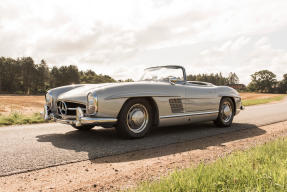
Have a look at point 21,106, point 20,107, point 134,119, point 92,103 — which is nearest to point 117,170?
point 92,103

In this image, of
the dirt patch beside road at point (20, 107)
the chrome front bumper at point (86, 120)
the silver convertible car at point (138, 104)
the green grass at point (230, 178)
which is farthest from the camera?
the dirt patch beside road at point (20, 107)

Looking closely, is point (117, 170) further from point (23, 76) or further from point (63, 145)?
point (23, 76)

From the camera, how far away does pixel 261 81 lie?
103 metres

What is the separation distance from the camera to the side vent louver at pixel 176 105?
4699mm

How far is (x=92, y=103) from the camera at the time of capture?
12.5ft

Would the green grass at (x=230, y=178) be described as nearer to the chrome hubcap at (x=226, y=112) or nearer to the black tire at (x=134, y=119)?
the black tire at (x=134, y=119)

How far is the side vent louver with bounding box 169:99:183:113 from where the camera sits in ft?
15.4

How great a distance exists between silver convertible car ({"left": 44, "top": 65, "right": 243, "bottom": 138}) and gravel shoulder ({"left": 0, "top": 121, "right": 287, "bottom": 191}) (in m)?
0.69

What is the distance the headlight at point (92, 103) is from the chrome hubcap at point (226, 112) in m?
3.53

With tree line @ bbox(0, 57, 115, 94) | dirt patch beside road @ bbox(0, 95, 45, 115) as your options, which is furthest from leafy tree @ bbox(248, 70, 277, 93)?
dirt patch beside road @ bbox(0, 95, 45, 115)

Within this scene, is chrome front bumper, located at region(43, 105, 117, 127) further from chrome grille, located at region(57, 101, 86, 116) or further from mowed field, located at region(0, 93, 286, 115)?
mowed field, located at region(0, 93, 286, 115)

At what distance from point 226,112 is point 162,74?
1988mm

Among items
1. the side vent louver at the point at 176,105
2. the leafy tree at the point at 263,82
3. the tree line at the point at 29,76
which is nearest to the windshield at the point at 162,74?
the side vent louver at the point at 176,105

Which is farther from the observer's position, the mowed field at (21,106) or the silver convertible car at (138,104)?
the mowed field at (21,106)
